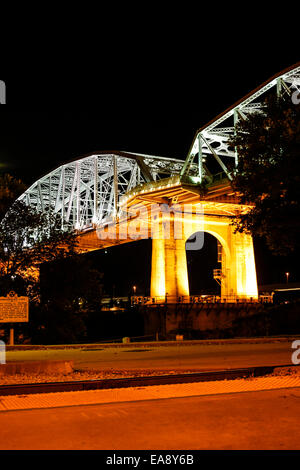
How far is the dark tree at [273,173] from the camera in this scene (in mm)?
19625

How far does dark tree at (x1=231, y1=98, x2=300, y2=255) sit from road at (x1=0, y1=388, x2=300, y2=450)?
10839 millimetres

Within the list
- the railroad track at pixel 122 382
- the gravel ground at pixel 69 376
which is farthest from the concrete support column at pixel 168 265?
the railroad track at pixel 122 382

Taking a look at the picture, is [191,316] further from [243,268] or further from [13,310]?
[13,310]

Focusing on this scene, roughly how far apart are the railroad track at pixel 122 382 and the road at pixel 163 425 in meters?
2.67

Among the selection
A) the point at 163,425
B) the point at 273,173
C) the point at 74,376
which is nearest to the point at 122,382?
the point at 74,376

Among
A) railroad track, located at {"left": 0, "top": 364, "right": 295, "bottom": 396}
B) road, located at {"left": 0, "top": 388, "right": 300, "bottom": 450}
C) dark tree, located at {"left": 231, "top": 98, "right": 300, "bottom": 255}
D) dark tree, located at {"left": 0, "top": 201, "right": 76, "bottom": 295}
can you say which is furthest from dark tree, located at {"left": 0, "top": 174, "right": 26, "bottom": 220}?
road, located at {"left": 0, "top": 388, "right": 300, "bottom": 450}

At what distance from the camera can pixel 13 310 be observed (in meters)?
19.9

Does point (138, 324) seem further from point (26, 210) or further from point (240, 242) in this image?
point (26, 210)

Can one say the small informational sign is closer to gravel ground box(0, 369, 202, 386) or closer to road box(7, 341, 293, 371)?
road box(7, 341, 293, 371)

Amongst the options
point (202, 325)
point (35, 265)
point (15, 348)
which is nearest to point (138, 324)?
point (202, 325)

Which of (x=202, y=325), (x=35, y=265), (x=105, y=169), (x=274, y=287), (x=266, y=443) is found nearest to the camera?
(x=266, y=443)
